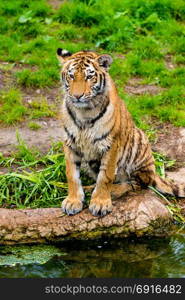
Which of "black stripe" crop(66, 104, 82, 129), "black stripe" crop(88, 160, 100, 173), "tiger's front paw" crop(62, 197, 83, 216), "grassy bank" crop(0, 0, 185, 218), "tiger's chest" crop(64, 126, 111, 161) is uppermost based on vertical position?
"black stripe" crop(66, 104, 82, 129)

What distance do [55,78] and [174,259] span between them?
15.1 ft

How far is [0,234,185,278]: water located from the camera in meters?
6.16

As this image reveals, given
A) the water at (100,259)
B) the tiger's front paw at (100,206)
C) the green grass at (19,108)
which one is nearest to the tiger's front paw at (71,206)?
the tiger's front paw at (100,206)

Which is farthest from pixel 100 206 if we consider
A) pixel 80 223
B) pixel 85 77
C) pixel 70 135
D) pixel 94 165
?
pixel 85 77

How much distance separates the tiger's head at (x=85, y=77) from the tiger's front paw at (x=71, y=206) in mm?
1027

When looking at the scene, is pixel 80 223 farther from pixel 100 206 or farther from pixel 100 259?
pixel 100 259

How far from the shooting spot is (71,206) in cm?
664

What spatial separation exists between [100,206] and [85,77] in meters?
1.33

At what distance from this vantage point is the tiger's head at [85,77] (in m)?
6.23

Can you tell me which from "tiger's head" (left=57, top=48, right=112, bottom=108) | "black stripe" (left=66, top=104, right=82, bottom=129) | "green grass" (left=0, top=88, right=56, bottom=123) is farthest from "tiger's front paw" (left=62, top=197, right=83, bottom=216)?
"green grass" (left=0, top=88, right=56, bottom=123)

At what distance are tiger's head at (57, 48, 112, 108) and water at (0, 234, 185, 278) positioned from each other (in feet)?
4.83

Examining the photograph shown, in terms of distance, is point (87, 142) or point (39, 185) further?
point (39, 185)

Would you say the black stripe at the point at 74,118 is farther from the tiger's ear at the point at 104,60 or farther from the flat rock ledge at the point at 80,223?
the flat rock ledge at the point at 80,223

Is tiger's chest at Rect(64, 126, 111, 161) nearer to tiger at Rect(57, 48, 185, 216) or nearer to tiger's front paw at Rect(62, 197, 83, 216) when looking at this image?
tiger at Rect(57, 48, 185, 216)
